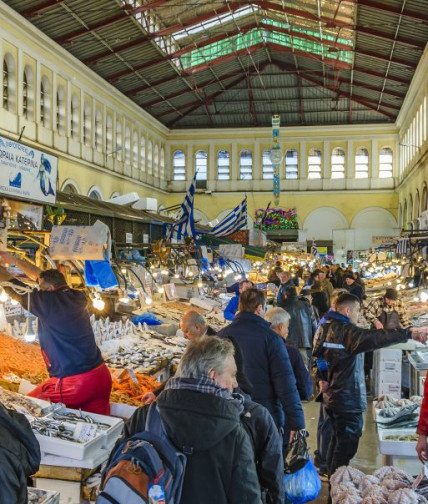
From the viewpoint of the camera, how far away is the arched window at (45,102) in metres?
20.7

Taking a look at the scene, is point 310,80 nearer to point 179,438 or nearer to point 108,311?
point 108,311

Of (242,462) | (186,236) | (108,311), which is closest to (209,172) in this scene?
(186,236)

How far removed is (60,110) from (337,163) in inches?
737

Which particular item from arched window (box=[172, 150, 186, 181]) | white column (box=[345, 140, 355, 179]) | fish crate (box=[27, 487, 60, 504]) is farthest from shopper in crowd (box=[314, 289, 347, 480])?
arched window (box=[172, 150, 186, 181])

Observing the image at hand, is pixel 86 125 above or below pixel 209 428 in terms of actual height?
above

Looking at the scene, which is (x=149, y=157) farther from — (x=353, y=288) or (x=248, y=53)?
(x=353, y=288)

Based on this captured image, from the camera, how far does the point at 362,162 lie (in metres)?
35.6

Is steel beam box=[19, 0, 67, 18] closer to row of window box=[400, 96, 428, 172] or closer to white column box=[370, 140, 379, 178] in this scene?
row of window box=[400, 96, 428, 172]

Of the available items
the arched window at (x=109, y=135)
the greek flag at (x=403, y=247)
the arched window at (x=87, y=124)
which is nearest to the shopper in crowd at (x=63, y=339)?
the greek flag at (x=403, y=247)

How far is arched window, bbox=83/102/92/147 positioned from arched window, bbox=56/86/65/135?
226cm

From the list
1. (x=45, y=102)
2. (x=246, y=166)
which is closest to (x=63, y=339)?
(x=45, y=102)

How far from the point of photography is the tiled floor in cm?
574

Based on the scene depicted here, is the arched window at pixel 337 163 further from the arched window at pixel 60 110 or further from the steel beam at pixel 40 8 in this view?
the steel beam at pixel 40 8

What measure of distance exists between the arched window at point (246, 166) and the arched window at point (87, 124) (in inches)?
528
